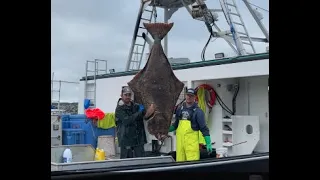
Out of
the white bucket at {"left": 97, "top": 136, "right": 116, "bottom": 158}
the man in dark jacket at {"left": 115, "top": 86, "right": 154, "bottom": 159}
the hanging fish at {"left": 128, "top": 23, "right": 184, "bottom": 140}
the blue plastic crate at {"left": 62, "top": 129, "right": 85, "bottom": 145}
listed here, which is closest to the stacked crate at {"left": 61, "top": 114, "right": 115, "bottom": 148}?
the blue plastic crate at {"left": 62, "top": 129, "right": 85, "bottom": 145}

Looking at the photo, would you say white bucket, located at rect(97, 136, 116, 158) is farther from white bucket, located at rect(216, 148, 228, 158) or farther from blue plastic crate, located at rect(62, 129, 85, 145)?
white bucket, located at rect(216, 148, 228, 158)

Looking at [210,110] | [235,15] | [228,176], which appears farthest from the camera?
[235,15]

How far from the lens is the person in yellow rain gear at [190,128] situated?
17.5 feet

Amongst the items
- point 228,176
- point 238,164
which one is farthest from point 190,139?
point 228,176

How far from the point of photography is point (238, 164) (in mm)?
2736

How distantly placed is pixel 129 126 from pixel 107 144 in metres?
0.85

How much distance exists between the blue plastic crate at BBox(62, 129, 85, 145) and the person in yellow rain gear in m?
1.52

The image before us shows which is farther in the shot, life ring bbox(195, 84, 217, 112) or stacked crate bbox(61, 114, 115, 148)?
life ring bbox(195, 84, 217, 112)

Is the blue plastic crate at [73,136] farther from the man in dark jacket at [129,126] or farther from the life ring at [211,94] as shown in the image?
the life ring at [211,94]

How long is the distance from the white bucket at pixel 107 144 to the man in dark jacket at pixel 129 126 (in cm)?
52

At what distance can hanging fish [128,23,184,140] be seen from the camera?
3.74m
